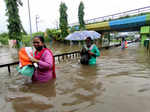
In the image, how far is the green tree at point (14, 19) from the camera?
14773mm

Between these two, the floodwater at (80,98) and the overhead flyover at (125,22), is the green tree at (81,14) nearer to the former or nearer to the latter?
the overhead flyover at (125,22)

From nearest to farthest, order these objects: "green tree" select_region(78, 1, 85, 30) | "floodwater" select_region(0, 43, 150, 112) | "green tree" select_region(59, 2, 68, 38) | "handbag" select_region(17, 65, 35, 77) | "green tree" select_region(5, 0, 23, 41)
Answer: "floodwater" select_region(0, 43, 150, 112) → "handbag" select_region(17, 65, 35, 77) → "green tree" select_region(5, 0, 23, 41) → "green tree" select_region(78, 1, 85, 30) → "green tree" select_region(59, 2, 68, 38)

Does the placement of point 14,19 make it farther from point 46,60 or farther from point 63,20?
point 46,60

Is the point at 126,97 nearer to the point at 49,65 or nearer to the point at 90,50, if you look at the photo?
the point at 49,65

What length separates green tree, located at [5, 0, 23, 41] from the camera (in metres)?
14.8

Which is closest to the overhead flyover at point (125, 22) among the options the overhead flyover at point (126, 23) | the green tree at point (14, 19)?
the overhead flyover at point (126, 23)

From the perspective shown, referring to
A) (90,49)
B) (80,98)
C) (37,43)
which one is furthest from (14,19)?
(80,98)

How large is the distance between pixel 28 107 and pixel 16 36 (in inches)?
617

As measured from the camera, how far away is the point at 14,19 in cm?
1522

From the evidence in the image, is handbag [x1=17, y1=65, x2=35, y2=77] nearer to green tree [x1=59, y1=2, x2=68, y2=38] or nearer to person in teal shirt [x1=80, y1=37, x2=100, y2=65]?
person in teal shirt [x1=80, y1=37, x2=100, y2=65]

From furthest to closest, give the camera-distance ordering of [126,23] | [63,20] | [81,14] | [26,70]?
[63,20], [81,14], [126,23], [26,70]

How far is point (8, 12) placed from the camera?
15172 millimetres

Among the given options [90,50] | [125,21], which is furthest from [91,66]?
[125,21]

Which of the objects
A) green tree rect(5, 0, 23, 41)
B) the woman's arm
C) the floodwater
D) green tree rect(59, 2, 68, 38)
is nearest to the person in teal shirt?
the floodwater
